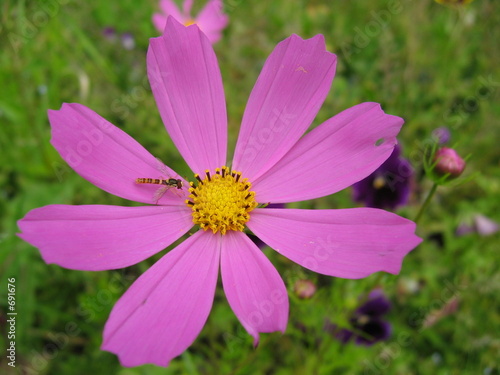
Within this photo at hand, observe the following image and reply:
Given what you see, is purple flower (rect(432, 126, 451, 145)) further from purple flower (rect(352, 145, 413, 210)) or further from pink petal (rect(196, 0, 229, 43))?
pink petal (rect(196, 0, 229, 43))

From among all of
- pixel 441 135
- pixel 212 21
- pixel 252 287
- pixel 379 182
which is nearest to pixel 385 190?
pixel 379 182

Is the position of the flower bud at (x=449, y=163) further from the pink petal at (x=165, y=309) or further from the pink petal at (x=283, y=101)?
the pink petal at (x=165, y=309)

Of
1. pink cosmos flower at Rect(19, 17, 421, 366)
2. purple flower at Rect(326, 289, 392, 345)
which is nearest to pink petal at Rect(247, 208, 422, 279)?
pink cosmos flower at Rect(19, 17, 421, 366)

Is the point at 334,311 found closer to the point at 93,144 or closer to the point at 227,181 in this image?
the point at 227,181

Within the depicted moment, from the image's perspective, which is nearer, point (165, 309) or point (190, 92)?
point (165, 309)

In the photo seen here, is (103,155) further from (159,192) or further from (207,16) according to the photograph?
(207,16)

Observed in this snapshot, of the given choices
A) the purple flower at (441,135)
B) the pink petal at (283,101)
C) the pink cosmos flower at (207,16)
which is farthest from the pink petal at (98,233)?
the pink cosmos flower at (207,16)

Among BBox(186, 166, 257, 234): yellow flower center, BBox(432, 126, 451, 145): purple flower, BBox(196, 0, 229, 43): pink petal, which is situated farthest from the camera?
BBox(196, 0, 229, 43): pink petal
